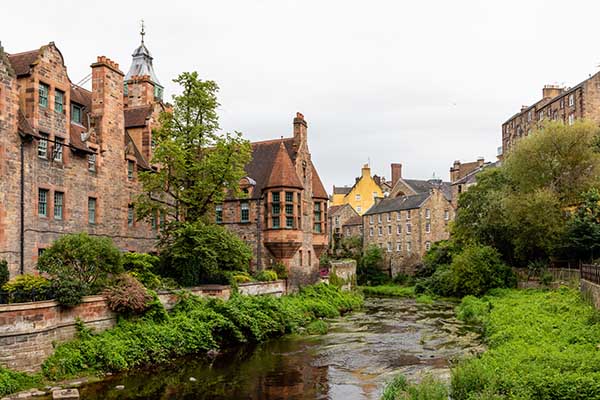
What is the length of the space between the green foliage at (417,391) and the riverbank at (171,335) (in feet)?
34.0

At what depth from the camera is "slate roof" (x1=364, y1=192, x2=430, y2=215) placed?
70.9 m

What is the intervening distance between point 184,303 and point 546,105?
52482mm

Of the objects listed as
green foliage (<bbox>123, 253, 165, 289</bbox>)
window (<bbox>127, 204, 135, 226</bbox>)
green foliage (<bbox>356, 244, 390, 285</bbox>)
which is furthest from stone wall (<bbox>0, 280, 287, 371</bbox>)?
green foliage (<bbox>356, 244, 390, 285</bbox>)

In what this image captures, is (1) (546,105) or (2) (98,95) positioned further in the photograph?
(1) (546,105)

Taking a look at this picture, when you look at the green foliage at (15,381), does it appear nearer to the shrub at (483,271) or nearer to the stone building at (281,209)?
the stone building at (281,209)

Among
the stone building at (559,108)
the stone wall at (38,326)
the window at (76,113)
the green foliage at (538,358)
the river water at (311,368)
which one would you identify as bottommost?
the river water at (311,368)

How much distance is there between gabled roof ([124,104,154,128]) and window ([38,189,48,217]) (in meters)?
10.5

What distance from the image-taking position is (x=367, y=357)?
81.7ft

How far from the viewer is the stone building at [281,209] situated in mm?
39031

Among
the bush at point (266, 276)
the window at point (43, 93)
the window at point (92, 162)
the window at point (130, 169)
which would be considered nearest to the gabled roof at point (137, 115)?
the window at point (130, 169)

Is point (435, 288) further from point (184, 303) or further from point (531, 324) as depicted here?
point (184, 303)

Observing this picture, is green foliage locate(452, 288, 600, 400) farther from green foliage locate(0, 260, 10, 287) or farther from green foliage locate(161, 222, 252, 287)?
green foliage locate(0, 260, 10, 287)

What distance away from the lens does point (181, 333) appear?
25141 millimetres

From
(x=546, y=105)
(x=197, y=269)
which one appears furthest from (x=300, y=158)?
(x=546, y=105)
